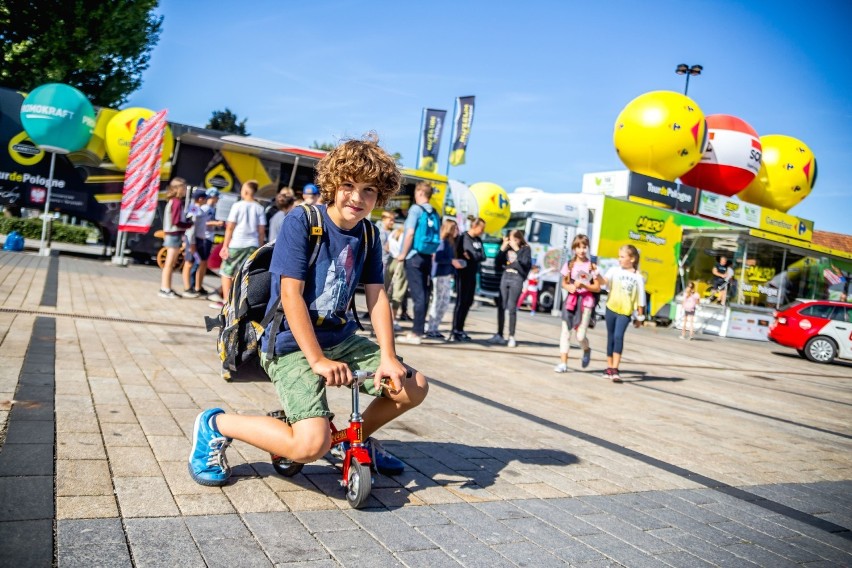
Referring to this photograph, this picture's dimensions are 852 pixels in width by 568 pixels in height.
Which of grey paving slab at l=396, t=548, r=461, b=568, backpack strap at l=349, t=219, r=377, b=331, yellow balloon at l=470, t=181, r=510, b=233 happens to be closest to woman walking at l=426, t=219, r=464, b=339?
backpack strap at l=349, t=219, r=377, b=331

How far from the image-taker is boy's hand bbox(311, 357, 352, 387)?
2666mm

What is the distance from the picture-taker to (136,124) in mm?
14750

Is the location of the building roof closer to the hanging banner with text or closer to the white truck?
the hanging banner with text

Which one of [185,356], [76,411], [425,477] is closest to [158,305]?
[185,356]

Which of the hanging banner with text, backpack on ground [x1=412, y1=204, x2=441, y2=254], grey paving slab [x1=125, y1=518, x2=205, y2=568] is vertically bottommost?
grey paving slab [x1=125, y1=518, x2=205, y2=568]

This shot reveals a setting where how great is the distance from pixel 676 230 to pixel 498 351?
43.1 feet

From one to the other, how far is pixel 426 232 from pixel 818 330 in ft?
37.1

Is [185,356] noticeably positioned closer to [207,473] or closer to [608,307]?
[207,473]

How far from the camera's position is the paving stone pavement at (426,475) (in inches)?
97.7

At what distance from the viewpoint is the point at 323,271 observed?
297 centimetres

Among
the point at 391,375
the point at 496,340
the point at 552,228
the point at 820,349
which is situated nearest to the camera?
the point at 391,375

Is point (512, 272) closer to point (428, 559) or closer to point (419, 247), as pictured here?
point (419, 247)

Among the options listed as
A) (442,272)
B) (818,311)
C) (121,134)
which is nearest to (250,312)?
(442,272)

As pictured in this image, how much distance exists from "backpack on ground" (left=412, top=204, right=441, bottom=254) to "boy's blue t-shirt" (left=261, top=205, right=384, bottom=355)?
555cm
